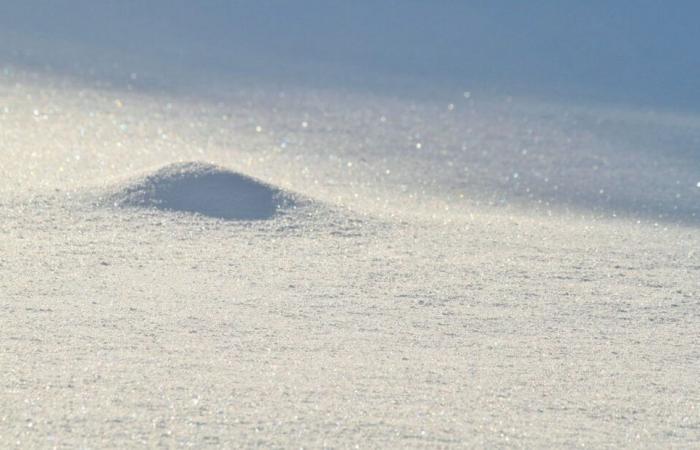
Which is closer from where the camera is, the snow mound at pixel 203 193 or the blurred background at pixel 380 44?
the snow mound at pixel 203 193

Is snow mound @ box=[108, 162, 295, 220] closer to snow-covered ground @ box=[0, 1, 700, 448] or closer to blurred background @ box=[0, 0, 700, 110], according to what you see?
snow-covered ground @ box=[0, 1, 700, 448]

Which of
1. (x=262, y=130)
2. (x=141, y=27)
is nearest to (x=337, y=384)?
(x=262, y=130)

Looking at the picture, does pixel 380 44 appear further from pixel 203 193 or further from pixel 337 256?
pixel 337 256

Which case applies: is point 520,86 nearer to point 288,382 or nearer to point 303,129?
point 303,129

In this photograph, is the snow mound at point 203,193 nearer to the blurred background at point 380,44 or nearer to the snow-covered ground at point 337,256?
the snow-covered ground at point 337,256

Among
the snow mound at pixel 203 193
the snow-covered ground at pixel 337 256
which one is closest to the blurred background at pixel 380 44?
the snow-covered ground at pixel 337 256

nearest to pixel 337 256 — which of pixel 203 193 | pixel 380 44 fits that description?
pixel 203 193

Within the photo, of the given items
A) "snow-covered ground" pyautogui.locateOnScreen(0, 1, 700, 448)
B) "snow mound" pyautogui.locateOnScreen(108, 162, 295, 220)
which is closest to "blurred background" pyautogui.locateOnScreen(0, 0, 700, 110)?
"snow-covered ground" pyautogui.locateOnScreen(0, 1, 700, 448)
